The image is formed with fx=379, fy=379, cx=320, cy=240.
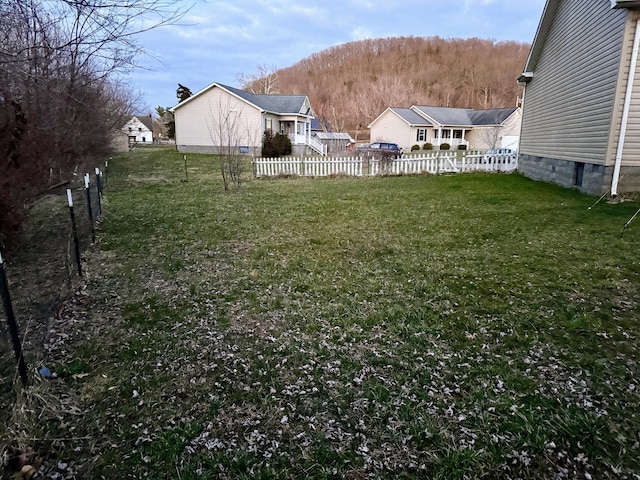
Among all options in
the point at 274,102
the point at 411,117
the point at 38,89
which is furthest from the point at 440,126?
the point at 38,89

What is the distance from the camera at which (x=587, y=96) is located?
9211 mm

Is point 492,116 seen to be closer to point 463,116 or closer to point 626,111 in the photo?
point 463,116

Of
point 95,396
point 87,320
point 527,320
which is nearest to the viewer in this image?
point 95,396

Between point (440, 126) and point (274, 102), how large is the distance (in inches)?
702

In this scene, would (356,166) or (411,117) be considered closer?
(356,166)

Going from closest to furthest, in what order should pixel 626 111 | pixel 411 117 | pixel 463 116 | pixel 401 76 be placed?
pixel 626 111
pixel 411 117
pixel 463 116
pixel 401 76

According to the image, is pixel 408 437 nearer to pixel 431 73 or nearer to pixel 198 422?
pixel 198 422

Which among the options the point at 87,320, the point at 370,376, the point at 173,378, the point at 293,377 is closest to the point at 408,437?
the point at 370,376

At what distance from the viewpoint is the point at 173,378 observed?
2842mm

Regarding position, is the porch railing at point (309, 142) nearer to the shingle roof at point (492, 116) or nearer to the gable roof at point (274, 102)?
the gable roof at point (274, 102)

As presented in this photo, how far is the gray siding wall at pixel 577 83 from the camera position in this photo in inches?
325

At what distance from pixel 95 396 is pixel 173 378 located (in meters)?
0.51

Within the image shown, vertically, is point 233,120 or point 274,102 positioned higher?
point 274,102

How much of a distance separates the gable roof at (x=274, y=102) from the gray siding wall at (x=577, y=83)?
59.5 feet
